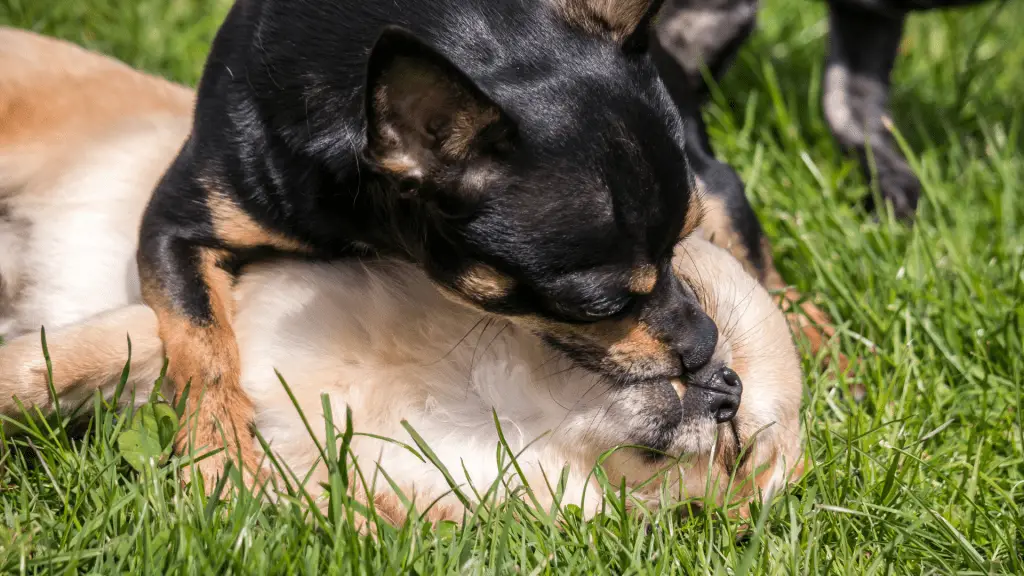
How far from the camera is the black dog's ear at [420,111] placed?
2094 millimetres

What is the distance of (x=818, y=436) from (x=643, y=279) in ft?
2.24

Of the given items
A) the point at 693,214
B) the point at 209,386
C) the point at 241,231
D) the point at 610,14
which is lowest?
the point at 209,386

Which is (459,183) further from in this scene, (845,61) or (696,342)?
(845,61)

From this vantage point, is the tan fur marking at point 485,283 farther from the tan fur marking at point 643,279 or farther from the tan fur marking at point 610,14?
the tan fur marking at point 610,14

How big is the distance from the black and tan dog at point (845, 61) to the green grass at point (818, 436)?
11cm

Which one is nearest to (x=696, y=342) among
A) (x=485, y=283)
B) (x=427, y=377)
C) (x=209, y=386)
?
(x=485, y=283)

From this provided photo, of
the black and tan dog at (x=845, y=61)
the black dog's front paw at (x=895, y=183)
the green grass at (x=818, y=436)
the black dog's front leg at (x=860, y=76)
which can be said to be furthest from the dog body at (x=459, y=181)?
the black dog's front leg at (x=860, y=76)

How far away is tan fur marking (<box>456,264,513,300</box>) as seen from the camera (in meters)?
2.44

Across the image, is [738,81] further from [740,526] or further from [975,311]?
[740,526]

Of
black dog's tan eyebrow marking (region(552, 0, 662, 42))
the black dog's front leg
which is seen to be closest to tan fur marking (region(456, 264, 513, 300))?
black dog's tan eyebrow marking (region(552, 0, 662, 42))

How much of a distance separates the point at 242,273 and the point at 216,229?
0.43ft

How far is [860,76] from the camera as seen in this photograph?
4.45 m

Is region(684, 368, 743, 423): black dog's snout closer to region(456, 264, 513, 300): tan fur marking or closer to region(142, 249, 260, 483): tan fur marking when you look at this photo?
region(456, 264, 513, 300): tan fur marking

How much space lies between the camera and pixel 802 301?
10.9ft
